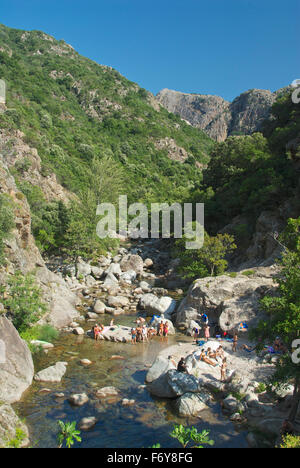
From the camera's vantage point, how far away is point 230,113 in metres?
172

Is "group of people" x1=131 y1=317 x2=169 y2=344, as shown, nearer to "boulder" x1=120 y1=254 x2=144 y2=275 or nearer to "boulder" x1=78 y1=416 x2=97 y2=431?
"boulder" x1=78 y1=416 x2=97 y2=431

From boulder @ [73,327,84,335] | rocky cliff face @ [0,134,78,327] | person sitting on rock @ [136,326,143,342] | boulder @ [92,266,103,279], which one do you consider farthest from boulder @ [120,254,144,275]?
person sitting on rock @ [136,326,143,342]

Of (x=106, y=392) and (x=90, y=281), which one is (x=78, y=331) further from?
(x=90, y=281)

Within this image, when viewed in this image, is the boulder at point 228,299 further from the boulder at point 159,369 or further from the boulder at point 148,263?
the boulder at point 148,263

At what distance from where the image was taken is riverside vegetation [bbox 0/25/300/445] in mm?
18984

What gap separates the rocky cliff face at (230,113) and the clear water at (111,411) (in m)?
140

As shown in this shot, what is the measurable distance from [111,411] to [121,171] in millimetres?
56787

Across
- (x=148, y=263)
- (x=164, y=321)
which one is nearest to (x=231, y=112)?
(x=148, y=263)

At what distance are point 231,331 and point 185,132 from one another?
110327 millimetres

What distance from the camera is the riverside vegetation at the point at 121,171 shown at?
1898 centimetres

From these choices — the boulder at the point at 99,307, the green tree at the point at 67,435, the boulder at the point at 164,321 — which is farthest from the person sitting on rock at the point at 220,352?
the boulder at the point at 99,307

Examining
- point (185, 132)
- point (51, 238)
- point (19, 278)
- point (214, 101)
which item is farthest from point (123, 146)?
point (214, 101)
